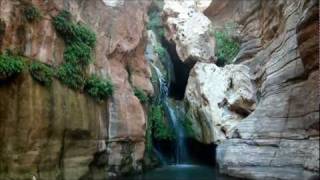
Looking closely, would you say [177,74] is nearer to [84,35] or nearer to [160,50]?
[160,50]

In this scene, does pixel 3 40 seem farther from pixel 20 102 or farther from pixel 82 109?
pixel 82 109

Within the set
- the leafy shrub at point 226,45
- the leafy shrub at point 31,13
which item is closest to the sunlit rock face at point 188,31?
the leafy shrub at point 226,45

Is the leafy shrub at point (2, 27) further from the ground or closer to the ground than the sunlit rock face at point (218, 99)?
further from the ground

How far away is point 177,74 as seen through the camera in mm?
24297

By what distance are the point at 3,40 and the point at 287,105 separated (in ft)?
26.3

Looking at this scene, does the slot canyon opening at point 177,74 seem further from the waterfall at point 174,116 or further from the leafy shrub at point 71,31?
the leafy shrub at point 71,31

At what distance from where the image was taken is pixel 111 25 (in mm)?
14938

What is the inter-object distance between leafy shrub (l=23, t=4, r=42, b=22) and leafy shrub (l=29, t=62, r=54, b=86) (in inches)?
54.2

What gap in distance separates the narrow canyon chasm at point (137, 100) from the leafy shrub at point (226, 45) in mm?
835

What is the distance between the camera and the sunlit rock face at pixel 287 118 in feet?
27.8

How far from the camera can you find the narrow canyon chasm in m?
9.50

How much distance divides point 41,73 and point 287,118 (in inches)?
278

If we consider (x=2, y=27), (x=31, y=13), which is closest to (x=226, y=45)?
(x=31, y=13)

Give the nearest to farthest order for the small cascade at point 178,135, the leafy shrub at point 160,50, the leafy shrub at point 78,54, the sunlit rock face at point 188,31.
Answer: the leafy shrub at point 78,54, the small cascade at point 178,135, the sunlit rock face at point 188,31, the leafy shrub at point 160,50
